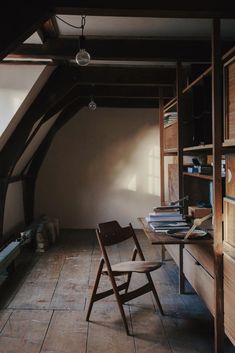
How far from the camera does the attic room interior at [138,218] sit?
2457mm

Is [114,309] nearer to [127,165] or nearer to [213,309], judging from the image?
[213,309]

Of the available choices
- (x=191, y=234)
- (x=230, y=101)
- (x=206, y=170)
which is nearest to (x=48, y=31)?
(x=230, y=101)

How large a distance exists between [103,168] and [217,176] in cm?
480

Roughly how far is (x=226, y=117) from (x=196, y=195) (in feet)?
5.74

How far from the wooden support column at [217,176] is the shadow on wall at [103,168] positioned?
4.68 meters

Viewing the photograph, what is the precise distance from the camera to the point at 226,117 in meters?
2.40

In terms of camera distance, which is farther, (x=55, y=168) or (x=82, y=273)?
(x=55, y=168)

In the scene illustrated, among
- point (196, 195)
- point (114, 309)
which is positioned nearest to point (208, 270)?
point (114, 309)

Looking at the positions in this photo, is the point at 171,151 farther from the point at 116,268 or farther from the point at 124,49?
the point at 116,268

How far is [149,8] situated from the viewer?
218 cm

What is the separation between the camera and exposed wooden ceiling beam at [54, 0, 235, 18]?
2162mm

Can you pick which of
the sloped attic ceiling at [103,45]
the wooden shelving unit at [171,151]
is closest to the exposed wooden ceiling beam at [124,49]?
the sloped attic ceiling at [103,45]

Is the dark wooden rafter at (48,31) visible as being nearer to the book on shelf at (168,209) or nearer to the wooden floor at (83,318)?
the book on shelf at (168,209)

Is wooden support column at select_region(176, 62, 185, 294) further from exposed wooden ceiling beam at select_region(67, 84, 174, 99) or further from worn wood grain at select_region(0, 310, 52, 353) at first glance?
exposed wooden ceiling beam at select_region(67, 84, 174, 99)
